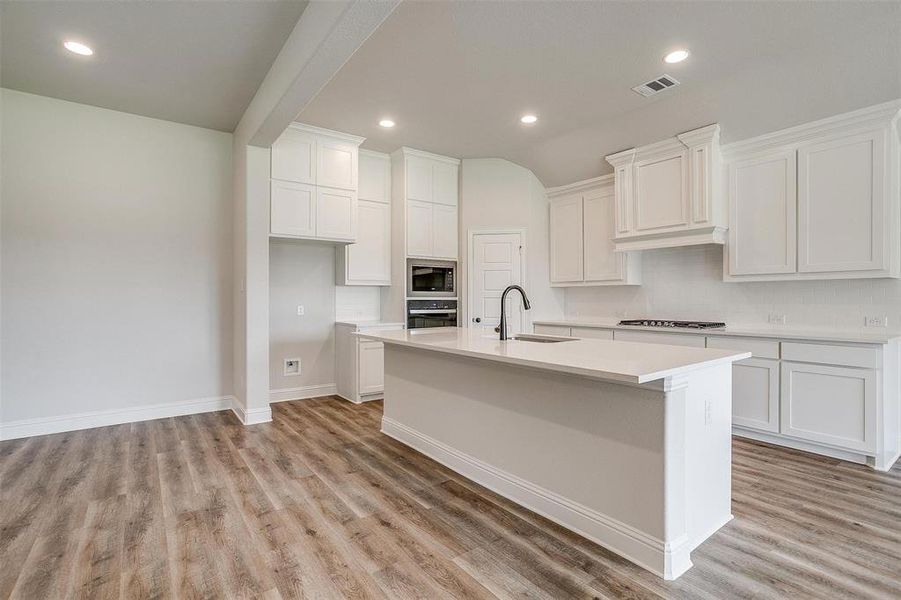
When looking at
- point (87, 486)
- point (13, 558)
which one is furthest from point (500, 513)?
point (87, 486)

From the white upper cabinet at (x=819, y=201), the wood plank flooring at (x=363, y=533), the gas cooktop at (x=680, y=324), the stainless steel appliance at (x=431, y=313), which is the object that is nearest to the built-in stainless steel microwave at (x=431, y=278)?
the stainless steel appliance at (x=431, y=313)

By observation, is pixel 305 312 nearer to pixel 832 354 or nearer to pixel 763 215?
pixel 763 215

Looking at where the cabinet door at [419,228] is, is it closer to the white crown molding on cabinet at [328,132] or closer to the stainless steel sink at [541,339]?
the white crown molding on cabinet at [328,132]

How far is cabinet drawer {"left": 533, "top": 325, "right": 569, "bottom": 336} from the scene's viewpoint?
5044 mm

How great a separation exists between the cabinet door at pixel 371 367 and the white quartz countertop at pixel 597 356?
199cm

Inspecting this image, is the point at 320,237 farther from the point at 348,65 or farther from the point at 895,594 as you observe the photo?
the point at 895,594

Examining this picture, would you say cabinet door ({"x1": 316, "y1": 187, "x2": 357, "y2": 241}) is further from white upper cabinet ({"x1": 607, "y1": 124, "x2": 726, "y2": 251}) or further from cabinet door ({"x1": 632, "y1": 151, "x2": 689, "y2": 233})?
cabinet door ({"x1": 632, "y1": 151, "x2": 689, "y2": 233})

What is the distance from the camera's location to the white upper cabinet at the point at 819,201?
3094 millimetres

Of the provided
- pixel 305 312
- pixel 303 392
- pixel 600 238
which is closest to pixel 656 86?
pixel 600 238

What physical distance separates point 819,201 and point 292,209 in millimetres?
4551

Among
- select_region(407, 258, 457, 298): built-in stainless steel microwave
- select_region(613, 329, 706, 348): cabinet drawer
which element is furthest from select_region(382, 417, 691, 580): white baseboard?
select_region(407, 258, 457, 298): built-in stainless steel microwave

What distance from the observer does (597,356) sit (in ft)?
6.74

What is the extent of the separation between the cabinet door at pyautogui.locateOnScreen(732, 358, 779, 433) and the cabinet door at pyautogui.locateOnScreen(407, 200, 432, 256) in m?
3.32

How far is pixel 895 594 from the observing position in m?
1.69
